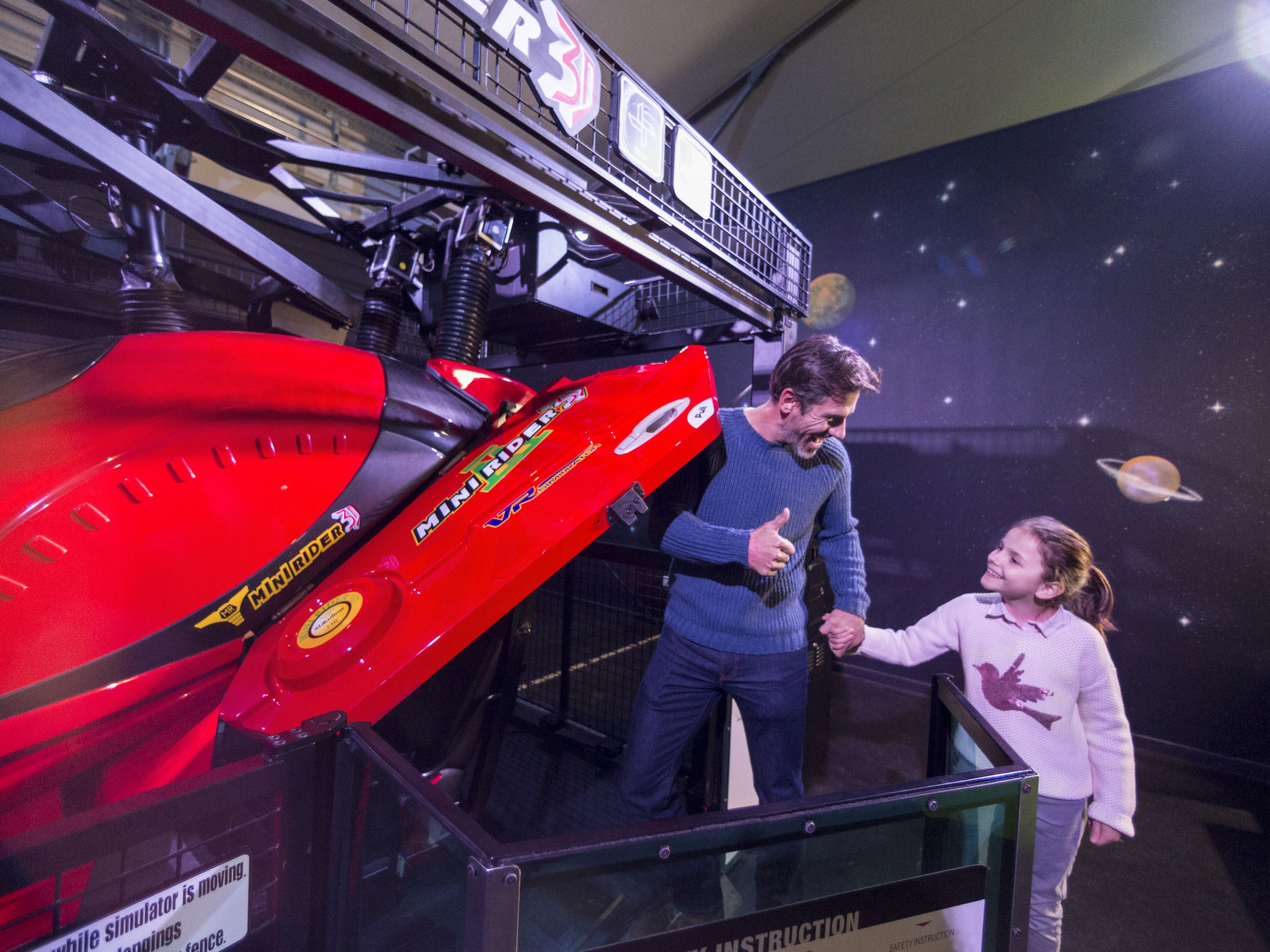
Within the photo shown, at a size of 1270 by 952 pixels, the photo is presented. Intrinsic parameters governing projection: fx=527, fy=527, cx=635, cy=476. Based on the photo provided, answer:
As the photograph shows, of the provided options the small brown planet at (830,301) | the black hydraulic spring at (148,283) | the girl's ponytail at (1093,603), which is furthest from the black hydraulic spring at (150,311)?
the small brown planet at (830,301)

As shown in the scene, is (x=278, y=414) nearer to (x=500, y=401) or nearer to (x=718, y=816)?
(x=500, y=401)

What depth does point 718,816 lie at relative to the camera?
18.7 inches

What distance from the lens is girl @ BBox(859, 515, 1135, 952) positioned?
1.06 m

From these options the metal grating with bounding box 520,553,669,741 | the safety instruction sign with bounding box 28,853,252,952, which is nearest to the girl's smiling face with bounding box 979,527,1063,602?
the metal grating with bounding box 520,553,669,741

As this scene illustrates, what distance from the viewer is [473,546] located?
0.93 metres

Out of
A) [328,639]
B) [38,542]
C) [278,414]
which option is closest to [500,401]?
[278,414]

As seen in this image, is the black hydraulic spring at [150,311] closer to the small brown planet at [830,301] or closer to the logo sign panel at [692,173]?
the logo sign panel at [692,173]

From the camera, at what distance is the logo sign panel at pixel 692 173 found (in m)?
1.22

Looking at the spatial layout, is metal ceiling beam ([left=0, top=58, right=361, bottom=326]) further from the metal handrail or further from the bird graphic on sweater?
the bird graphic on sweater

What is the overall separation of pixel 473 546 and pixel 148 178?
2.79ft

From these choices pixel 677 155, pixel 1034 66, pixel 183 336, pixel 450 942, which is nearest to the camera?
pixel 450 942

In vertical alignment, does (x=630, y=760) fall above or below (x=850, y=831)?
below

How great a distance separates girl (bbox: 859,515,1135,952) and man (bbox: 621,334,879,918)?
11.3 inches

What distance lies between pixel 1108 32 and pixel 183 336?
303 cm
